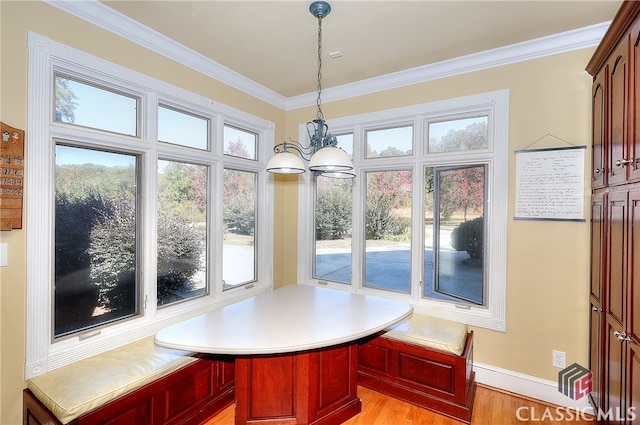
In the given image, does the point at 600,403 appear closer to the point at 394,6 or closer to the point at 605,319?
the point at 605,319

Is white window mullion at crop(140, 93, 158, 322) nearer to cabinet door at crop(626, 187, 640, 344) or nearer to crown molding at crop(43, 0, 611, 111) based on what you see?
crown molding at crop(43, 0, 611, 111)

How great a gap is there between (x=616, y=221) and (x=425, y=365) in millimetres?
1661

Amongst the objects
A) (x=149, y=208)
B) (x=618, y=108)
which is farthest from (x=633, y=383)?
(x=149, y=208)

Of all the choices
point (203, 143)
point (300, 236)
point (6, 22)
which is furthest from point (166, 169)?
point (300, 236)

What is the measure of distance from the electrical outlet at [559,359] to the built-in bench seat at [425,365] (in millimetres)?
614

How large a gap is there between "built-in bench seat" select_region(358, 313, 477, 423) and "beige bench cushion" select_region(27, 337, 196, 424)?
5.16ft

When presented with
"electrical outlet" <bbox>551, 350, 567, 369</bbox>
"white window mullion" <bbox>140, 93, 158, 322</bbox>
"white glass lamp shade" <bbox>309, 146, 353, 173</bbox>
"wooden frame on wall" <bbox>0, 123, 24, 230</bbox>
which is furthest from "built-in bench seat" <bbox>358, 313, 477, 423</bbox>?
"wooden frame on wall" <bbox>0, 123, 24, 230</bbox>

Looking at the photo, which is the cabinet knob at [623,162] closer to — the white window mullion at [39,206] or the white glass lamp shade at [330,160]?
the white glass lamp shade at [330,160]

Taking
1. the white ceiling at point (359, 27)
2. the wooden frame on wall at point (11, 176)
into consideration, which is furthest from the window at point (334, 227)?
the wooden frame on wall at point (11, 176)

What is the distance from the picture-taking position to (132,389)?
1.87 meters

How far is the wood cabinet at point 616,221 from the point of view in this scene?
1613 mm

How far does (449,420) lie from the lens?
2350 mm

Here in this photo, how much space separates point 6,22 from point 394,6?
2.35 metres

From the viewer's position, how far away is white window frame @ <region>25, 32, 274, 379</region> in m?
1.88
